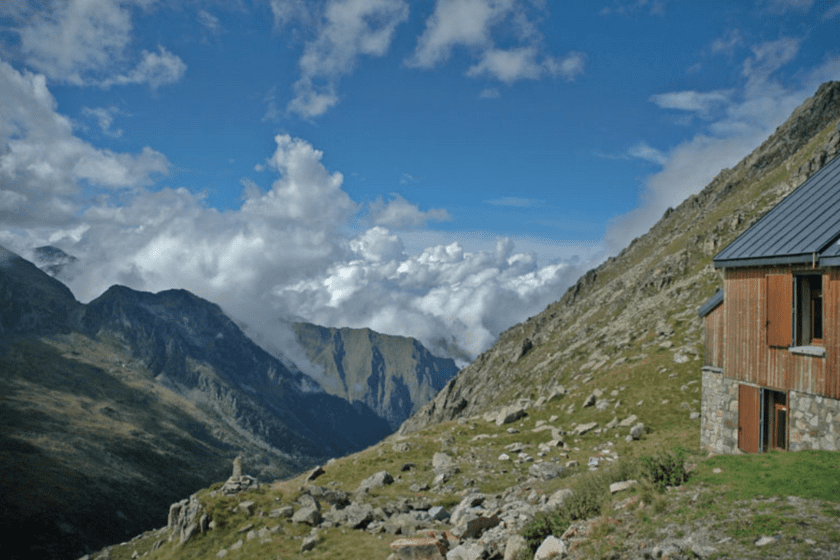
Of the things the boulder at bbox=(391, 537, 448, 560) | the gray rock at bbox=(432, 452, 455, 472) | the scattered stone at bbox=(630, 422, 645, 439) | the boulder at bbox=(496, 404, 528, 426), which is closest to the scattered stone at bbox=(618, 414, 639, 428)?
the scattered stone at bbox=(630, 422, 645, 439)

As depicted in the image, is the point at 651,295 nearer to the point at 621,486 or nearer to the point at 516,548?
the point at 621,486

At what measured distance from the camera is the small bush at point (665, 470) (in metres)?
15.2

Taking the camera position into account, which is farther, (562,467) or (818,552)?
(562,467)

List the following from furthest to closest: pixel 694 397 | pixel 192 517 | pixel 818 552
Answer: pixel 694 397
pixel 192 517
pixel 818 552

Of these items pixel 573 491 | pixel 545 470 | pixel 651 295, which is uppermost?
pixel 651 295

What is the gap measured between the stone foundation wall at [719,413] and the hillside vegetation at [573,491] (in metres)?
3.02

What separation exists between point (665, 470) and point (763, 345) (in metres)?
8.67

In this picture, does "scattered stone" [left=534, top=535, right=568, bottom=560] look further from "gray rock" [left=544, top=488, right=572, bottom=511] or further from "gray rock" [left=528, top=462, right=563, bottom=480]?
"gray rock" [left=528, top=462, right=563, bottom=480]

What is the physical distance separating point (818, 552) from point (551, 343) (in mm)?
122845

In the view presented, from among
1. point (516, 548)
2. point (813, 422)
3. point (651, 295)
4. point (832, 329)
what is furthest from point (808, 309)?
point (651, 295)

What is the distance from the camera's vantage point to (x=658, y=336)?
5875cm

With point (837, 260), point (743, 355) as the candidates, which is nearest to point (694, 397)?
point (743, 355)

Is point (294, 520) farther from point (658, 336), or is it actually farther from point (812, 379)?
point (658, 336)

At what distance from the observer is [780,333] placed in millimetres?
19938
